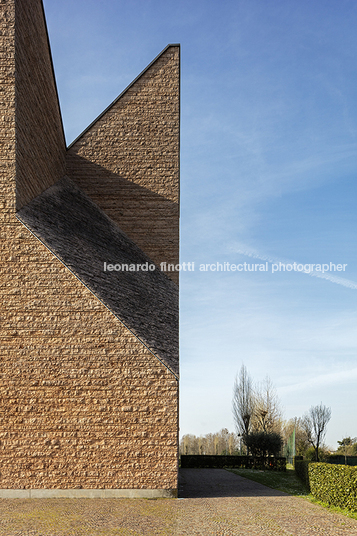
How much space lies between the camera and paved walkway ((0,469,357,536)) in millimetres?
7070

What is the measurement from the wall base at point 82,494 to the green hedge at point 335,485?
3.78m

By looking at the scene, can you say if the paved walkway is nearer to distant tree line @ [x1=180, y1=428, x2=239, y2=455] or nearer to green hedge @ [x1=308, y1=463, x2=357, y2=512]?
green hedge @ [x1=308, y1=463, x2=357, y2=512]

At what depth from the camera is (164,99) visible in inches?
677

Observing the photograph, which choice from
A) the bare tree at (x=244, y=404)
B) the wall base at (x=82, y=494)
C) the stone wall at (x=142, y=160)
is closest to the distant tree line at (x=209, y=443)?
the bare tree at (x=244, y=404)

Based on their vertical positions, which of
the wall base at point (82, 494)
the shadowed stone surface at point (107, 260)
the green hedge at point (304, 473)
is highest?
the shadowed stone surface at point (107, 260)

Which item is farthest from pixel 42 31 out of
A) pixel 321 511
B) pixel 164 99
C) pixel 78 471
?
pixel 321 511

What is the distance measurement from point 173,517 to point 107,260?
7534 mm

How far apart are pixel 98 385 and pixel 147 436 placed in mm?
1711

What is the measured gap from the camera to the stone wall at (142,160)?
16297mm

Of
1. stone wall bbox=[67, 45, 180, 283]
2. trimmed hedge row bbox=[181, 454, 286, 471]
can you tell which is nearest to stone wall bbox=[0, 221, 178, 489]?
stone wall bbox=[67, 45, 180, 283]

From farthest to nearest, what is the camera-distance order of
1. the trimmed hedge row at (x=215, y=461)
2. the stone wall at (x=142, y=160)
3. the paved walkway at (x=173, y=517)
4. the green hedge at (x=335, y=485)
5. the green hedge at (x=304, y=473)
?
1. the trimmed hedge row at (x=215, y=461)
2. the stone wall at (x=142, y=160)
3. the green hedge at (x=304, y=473)
4. the green hedge at (x=335, y=485)
5. the paved walkway at (x=173, y=517)

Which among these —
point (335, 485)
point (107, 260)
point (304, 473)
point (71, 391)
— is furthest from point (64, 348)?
point (304, 473)

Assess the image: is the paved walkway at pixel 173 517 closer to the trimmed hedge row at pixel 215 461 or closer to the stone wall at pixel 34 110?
the stone wall at pixel 34 110

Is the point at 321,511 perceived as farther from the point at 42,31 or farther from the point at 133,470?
the point at 42,31
